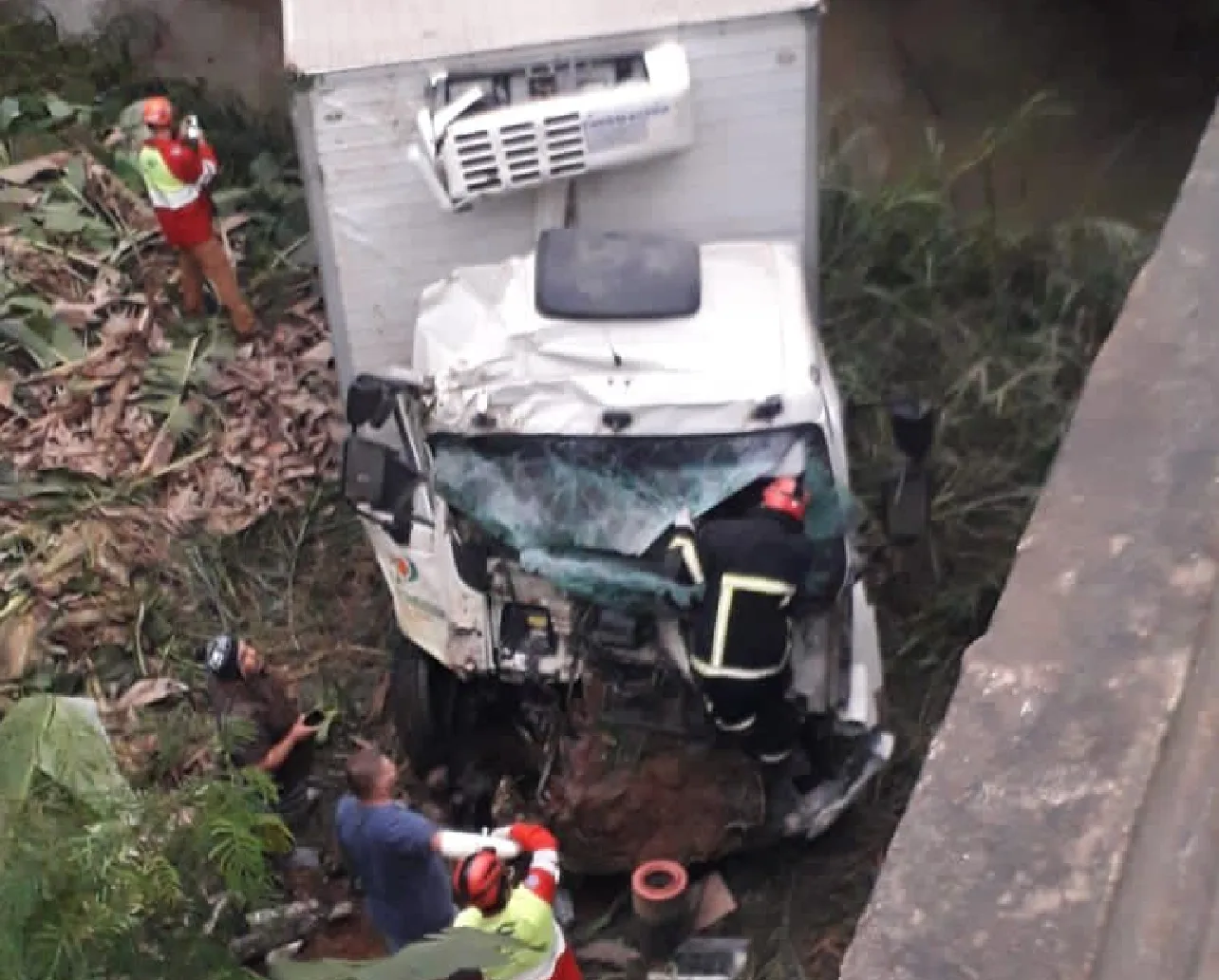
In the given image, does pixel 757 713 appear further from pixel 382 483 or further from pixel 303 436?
pixel 303 436

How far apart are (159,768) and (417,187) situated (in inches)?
89.7

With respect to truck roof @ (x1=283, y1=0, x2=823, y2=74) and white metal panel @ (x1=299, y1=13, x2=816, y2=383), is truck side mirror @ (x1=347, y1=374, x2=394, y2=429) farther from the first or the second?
truck roof @ (x1=283, y1=0, x2=823, y2=74)

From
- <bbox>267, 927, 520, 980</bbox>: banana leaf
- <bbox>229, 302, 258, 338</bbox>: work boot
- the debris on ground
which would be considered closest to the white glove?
<bbox>229, 302, 258, 338</bbox>: work boot

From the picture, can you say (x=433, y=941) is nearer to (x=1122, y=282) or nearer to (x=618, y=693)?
(x=618, y=693)

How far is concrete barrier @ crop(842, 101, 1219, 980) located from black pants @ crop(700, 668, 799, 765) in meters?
2.77

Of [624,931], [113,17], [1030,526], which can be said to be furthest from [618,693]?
[113,17]

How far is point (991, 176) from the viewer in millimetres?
10484

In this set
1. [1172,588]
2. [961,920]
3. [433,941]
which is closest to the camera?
[961,920]

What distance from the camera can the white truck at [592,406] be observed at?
19.9 ft

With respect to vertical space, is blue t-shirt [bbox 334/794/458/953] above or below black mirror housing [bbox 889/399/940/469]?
below

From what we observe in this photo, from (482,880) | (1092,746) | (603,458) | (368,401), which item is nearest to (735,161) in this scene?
(603,458)

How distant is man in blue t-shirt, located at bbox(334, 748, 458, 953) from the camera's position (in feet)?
18.2

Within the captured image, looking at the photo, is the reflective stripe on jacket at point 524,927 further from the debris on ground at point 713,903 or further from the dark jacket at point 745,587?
the debris on ground at point 713,903

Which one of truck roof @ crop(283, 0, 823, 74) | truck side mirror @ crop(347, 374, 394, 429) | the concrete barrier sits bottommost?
truck side mirror @ crop(347, 374, 394, 429)
